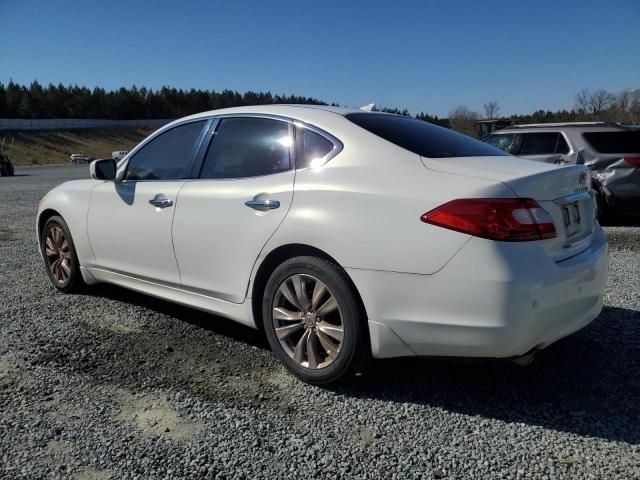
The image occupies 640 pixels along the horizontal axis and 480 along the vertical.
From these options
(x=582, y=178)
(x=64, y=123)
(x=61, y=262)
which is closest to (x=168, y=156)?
(x=61, y=262)

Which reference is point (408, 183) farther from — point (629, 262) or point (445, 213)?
point (629, 262)

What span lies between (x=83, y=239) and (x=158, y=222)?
1169 mm

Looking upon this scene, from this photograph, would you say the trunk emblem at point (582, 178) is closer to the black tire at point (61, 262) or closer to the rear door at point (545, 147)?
the black tire at point (61, 262)

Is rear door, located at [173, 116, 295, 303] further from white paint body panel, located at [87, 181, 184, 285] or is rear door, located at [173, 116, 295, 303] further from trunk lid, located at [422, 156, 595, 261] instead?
trunk lid, located at [422, 156, 595, 261]

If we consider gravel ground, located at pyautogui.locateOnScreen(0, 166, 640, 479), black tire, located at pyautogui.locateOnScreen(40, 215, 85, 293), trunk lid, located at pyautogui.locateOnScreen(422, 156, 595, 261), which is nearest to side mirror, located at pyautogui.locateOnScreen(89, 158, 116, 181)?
black tire, located at pyautogui.locateOnScreen(40, 215, 85, 293)

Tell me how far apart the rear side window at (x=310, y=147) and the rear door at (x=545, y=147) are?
270 inches

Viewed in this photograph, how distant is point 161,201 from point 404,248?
1.95 m

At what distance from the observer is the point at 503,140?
977cm

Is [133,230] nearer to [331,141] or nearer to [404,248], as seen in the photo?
[331,141]

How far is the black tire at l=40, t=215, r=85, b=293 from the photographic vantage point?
15.7 ft

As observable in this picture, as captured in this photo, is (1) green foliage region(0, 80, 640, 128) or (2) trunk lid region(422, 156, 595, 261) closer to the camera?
(2) trunk lid region(422, 156, 595, 261)

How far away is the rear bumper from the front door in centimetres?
163

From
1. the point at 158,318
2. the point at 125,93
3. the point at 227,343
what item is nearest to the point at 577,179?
the point at 227,343

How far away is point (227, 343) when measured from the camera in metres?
3.78
